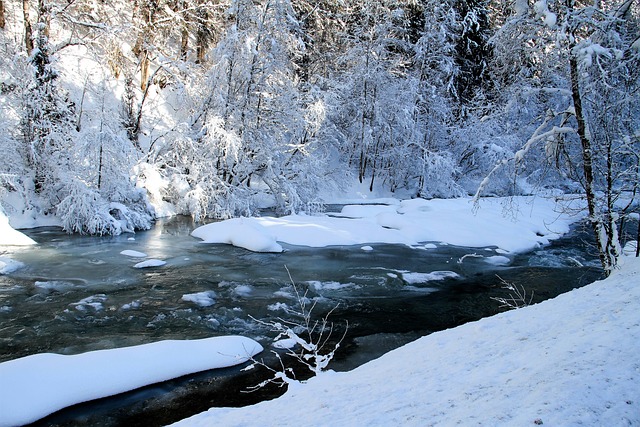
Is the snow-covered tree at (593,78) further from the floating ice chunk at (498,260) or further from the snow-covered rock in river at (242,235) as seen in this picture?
the snow-covered rock in river at (242,235)

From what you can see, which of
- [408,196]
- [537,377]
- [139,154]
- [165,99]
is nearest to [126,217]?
[139,154]

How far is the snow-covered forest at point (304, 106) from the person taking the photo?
6160 millimetres

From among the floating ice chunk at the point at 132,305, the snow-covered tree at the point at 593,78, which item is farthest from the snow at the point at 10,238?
the snow-covered tree at the point at 593,78

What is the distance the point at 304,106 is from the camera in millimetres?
20531

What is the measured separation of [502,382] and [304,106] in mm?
19503

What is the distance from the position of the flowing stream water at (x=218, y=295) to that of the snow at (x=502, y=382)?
6.11 feet

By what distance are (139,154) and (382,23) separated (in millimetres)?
14906

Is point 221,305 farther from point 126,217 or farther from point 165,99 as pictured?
point 165,99

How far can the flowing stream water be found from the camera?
15.0 ft

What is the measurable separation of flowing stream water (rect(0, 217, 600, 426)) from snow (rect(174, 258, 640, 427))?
6.11 feet

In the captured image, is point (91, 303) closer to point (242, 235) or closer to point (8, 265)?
point (8, 265)

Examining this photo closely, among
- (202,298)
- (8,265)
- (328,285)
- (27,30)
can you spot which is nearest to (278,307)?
(202,298)

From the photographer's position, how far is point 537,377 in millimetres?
2031

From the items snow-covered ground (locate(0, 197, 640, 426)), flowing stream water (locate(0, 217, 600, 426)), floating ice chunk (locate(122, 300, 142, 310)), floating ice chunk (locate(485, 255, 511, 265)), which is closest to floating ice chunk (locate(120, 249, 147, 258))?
flowing stream water (locate(0, 217, 600, 426))
